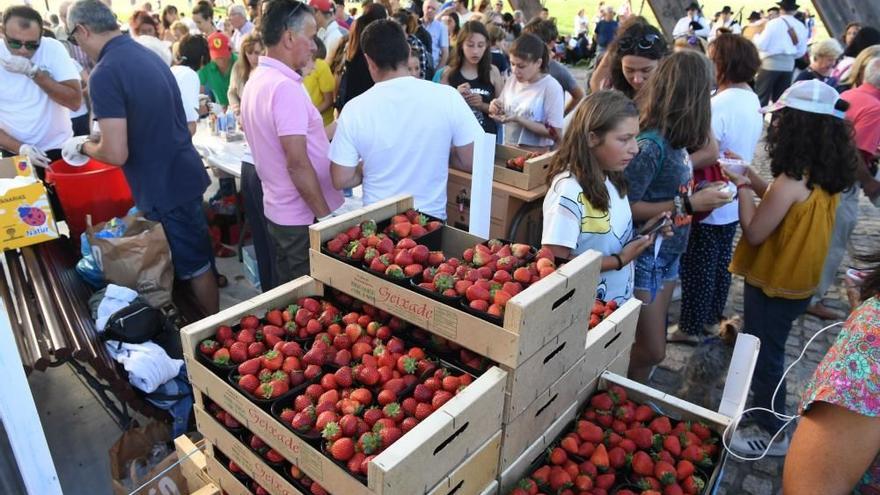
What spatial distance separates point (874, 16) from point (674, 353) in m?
6.92

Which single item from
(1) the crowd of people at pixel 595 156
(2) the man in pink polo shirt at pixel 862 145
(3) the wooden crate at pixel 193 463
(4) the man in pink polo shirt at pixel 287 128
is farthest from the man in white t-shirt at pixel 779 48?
(3) the wooden crate at pixel 193 463

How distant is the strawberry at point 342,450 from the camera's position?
5.07 feet

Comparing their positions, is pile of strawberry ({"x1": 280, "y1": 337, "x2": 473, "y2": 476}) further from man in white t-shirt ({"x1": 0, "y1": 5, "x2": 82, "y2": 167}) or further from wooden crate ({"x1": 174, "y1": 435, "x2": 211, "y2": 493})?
man in white t-shirt ({"x1": 0, "y1": 5, "x2": 82, "y2": 167})

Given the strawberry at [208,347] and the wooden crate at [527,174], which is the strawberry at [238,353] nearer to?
the strawberry at [208,347]

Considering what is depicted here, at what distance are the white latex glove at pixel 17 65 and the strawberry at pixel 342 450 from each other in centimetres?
393

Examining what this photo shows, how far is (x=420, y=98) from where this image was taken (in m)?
→ 2.93

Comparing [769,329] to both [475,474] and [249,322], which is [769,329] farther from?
[249,322]

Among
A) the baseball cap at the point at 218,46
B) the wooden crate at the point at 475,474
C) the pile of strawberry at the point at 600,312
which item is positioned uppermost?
the baseball cap at the point at 218,46

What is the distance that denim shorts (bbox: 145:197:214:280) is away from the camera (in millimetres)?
3607

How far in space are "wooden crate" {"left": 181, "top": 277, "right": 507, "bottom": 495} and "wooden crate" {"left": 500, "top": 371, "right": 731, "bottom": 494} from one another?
1.00 ft

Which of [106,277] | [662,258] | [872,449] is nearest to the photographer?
[872,449]

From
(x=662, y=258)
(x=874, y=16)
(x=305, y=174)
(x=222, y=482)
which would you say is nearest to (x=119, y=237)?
(x=305, y=174)

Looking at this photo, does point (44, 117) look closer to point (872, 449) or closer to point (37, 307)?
point (37, 307)

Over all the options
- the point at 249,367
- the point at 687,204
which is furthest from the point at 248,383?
the point at 687,204
